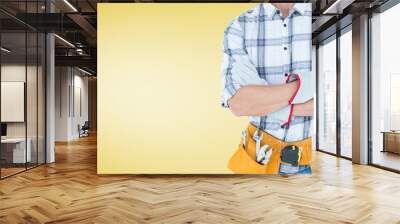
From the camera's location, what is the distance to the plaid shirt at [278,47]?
6.07 metres

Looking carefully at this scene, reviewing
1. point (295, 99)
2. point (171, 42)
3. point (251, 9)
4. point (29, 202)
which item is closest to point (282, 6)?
point (251, 9)

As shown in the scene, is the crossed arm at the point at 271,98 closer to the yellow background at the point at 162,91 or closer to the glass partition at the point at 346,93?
the yellow background at the point at 162,91

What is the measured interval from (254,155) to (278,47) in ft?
6.03

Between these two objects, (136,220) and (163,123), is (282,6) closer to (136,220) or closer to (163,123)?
(163,123)

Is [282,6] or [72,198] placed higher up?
[282,6]

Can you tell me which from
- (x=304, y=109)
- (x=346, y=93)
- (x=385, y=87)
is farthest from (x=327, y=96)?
(x=304, y=109)

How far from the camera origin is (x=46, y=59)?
8102mm

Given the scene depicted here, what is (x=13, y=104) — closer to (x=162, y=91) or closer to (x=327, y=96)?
(x=162, y=91)

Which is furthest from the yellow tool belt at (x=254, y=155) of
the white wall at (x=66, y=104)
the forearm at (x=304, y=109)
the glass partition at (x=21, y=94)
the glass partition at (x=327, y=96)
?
the white wall at (x=66, y=104)

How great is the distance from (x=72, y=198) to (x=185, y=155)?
7.07 feet

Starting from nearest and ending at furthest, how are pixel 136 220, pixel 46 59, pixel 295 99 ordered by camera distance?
→ pixel 136 220 < pixel 295 99 < pixel 46 59

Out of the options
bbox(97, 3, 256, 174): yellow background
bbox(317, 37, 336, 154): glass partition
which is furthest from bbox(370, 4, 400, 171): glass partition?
bbox(97, 3, 256, 174): yellow background

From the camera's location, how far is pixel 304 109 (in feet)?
20.1

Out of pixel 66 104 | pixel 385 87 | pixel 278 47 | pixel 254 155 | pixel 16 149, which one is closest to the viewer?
pixel 278 47
